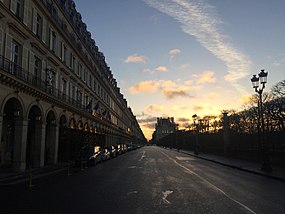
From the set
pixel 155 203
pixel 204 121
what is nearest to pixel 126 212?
pixel 155 203

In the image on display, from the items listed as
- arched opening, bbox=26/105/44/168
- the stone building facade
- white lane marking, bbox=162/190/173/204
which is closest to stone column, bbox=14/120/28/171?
the stone building facade

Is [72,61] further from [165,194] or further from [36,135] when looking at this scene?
[165,194]

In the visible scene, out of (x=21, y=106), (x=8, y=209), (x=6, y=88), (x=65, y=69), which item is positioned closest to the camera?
(x=8, y=209)

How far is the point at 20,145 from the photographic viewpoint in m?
21.5

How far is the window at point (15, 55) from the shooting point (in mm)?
20859

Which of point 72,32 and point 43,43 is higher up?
point 72,32

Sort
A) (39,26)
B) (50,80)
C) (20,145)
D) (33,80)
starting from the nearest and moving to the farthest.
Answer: (20,145), (33,80), (39,26), (50,80)

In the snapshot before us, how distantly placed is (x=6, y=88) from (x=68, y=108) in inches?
548

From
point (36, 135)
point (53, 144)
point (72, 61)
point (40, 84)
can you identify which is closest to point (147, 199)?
point (36, 135)

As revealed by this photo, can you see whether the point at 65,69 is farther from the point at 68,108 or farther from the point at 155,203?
the point at 155,203

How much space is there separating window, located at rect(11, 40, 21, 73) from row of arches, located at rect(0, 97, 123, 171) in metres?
2.30

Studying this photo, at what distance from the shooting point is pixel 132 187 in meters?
13.0

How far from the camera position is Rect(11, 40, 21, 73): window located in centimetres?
2086

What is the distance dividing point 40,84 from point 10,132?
20.8 feet
